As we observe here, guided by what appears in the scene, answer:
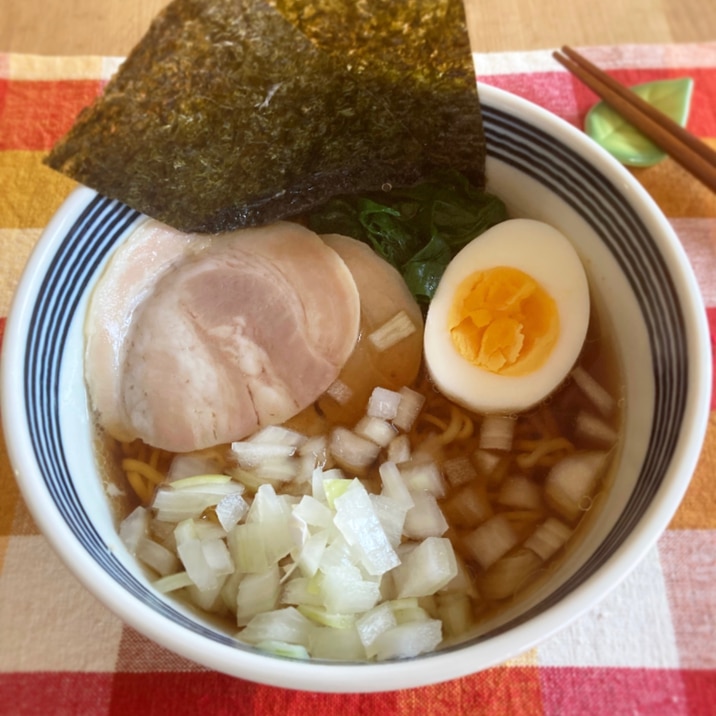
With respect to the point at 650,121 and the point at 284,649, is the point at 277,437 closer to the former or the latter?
the point at 284,649

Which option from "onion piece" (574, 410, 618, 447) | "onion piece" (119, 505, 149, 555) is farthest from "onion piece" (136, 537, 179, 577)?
"onion piece" (574, 410, 618, 447)

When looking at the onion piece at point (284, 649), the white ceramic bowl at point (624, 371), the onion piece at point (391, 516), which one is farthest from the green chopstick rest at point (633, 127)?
the onion piece at point (284, 649)

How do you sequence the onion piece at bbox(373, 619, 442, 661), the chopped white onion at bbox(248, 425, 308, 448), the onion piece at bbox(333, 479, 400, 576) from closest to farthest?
the onion piece at bbox(373, 619, 442, 661), the onion piece at bbox(333, 479, 400, 576), the chopped white onion at bbox(248, 425, 308, 448)

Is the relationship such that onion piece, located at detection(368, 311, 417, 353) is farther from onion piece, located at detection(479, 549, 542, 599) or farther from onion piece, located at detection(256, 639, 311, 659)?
onion piece, located at detection(256, 639, 311, 659)

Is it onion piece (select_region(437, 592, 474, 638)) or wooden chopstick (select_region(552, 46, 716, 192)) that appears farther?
wooden chopstick (select_region(552, 46, 716, 192))

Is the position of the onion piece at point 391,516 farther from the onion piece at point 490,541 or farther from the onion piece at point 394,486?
the onion piece at point 490,541
